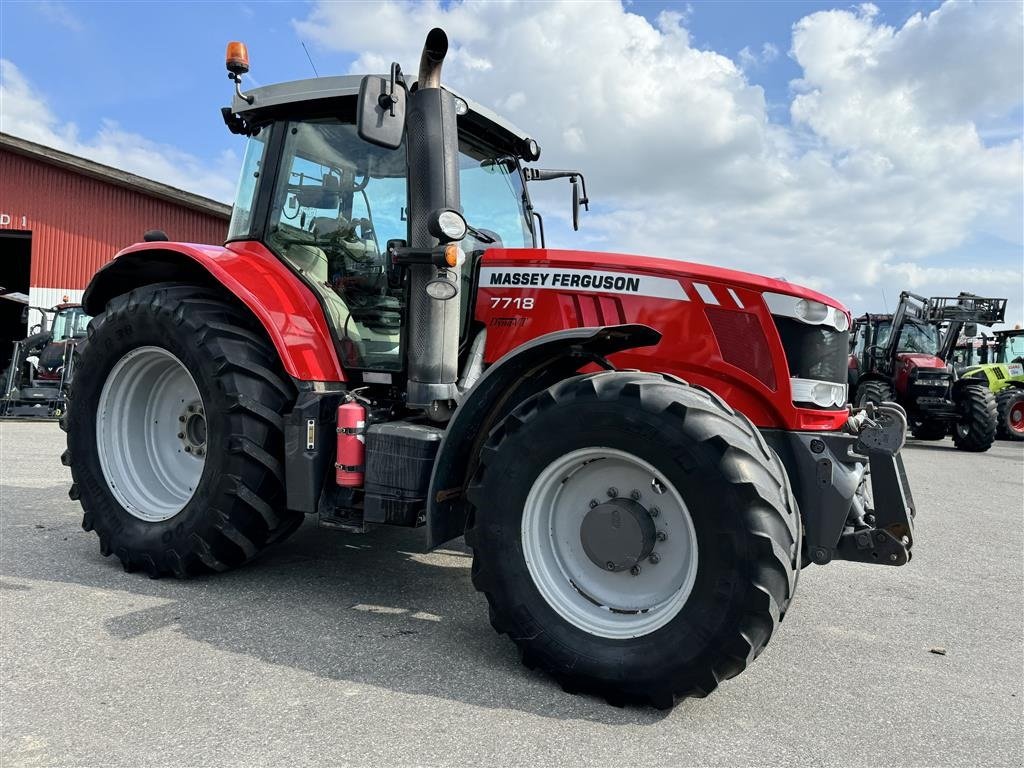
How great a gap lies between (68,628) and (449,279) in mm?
2145

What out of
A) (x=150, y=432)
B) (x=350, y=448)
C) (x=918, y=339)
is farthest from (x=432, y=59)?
(x=918, y=339)

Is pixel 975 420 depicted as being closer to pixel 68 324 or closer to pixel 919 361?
pixel 919 361

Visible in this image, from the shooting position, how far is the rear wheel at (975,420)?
13.0 m

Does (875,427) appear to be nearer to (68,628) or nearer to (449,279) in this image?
(449,279)

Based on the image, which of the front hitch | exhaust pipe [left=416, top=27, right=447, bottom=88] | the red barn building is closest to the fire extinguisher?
exhaust pipe [left=416, top=27, right=447, bottom=88]

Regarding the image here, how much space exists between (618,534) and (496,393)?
77 cm

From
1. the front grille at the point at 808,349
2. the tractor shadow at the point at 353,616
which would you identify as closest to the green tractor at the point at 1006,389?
the front grille at the point at 808,349

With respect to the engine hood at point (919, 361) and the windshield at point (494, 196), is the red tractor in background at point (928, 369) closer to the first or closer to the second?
the engine hood at point (919, 361)

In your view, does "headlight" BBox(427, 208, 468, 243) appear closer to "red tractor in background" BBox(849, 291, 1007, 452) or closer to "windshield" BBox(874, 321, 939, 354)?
"red tractor in background" BBox(849, 291, 1007, 452)

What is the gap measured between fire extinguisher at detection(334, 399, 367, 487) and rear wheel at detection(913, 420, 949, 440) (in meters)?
14.1

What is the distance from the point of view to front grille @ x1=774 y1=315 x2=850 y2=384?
316 centimetres

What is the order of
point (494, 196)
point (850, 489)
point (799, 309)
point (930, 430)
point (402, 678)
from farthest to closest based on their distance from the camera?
point (930, 430) < point (494, 196) < point (799, 309) < point (850, 489) < point (402, 678)

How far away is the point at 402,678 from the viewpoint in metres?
2.70

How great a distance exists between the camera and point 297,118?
396 cm
